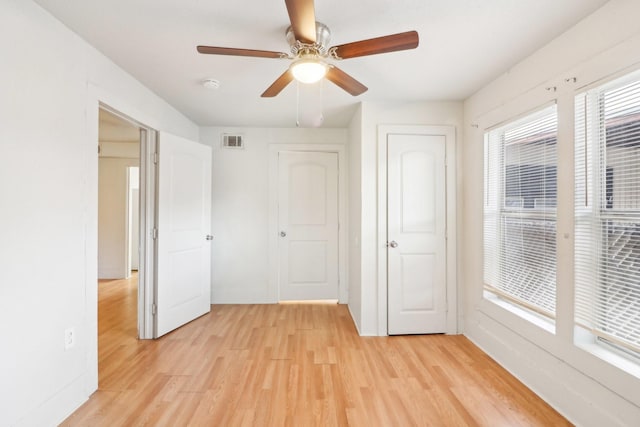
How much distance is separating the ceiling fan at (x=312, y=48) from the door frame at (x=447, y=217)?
1264 mm

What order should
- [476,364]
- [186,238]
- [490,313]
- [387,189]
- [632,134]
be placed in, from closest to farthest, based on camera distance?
[632,134] → [476,364] → [490,313] → [387,189] → [186,238]

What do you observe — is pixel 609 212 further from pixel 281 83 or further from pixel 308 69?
pixel 281 83

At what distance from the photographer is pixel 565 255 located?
6.07 feet

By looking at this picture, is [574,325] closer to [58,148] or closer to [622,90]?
[622,90]

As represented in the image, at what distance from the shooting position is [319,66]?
1577mm

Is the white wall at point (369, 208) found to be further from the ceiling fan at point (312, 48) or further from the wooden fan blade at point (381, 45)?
the wooden fan blade at point (381, 45)

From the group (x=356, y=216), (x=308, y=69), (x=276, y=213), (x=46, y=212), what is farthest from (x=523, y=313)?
(x=46, y=212)

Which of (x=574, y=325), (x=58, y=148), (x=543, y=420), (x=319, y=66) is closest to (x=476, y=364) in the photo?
(x=543, y=420)

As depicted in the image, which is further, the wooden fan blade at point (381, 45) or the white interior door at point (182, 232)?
the white interior door at point (182, 232)

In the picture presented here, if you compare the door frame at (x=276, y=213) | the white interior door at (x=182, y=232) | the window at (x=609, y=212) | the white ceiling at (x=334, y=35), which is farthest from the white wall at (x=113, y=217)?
the window at (x=609, y=212)

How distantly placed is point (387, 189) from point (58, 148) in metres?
2.57

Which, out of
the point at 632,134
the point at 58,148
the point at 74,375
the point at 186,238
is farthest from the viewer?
the point at 186,238

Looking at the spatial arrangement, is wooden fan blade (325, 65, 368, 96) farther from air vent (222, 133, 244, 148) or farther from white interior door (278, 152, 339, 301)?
air vent (222, 133, 244, 148)

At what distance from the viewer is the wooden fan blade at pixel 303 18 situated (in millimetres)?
1191
